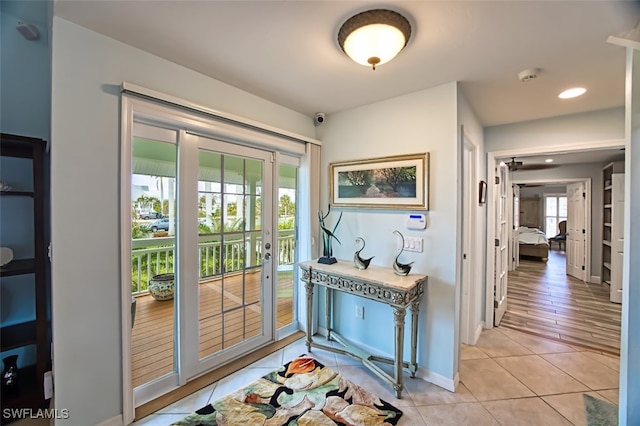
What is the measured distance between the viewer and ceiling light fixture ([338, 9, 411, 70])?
1300 millimetres

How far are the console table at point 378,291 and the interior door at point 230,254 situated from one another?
470mm

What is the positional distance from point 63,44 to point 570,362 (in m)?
4.45

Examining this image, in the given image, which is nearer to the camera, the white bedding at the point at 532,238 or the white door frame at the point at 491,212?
the white door frame at the point at 491,212

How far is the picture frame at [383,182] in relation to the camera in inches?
86.1

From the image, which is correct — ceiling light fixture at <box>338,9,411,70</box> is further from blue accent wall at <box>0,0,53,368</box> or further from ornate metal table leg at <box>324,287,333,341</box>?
ornate metal table leg at <box>324,287,333,341</box>

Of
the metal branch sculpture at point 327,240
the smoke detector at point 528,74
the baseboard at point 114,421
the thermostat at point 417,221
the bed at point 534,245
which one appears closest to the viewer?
the baseboard at point 114,421

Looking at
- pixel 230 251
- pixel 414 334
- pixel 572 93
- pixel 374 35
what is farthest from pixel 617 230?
pixel 230 251

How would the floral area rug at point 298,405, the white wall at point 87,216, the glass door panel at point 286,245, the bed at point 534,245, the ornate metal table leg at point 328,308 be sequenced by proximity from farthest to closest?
the bed at point 534,245, the glass door panel at point 286,245, the ornate metal table leg at point 328,308, the floral area rug at point 298,405, the white wall at point 87,216

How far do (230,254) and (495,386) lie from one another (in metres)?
2.43

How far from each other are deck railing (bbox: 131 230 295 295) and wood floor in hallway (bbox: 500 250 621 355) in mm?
2864

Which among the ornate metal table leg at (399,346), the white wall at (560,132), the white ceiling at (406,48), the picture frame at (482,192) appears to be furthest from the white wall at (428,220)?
the white wall at (560,132)

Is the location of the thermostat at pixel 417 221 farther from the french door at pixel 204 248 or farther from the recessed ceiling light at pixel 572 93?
the recessed ceiling light at pixel 572 93

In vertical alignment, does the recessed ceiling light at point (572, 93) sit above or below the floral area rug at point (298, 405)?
above

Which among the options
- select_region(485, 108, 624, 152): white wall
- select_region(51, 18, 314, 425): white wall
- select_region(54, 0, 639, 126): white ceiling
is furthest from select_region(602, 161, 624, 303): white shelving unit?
select_region(51, 18, 314, 425): white wall
